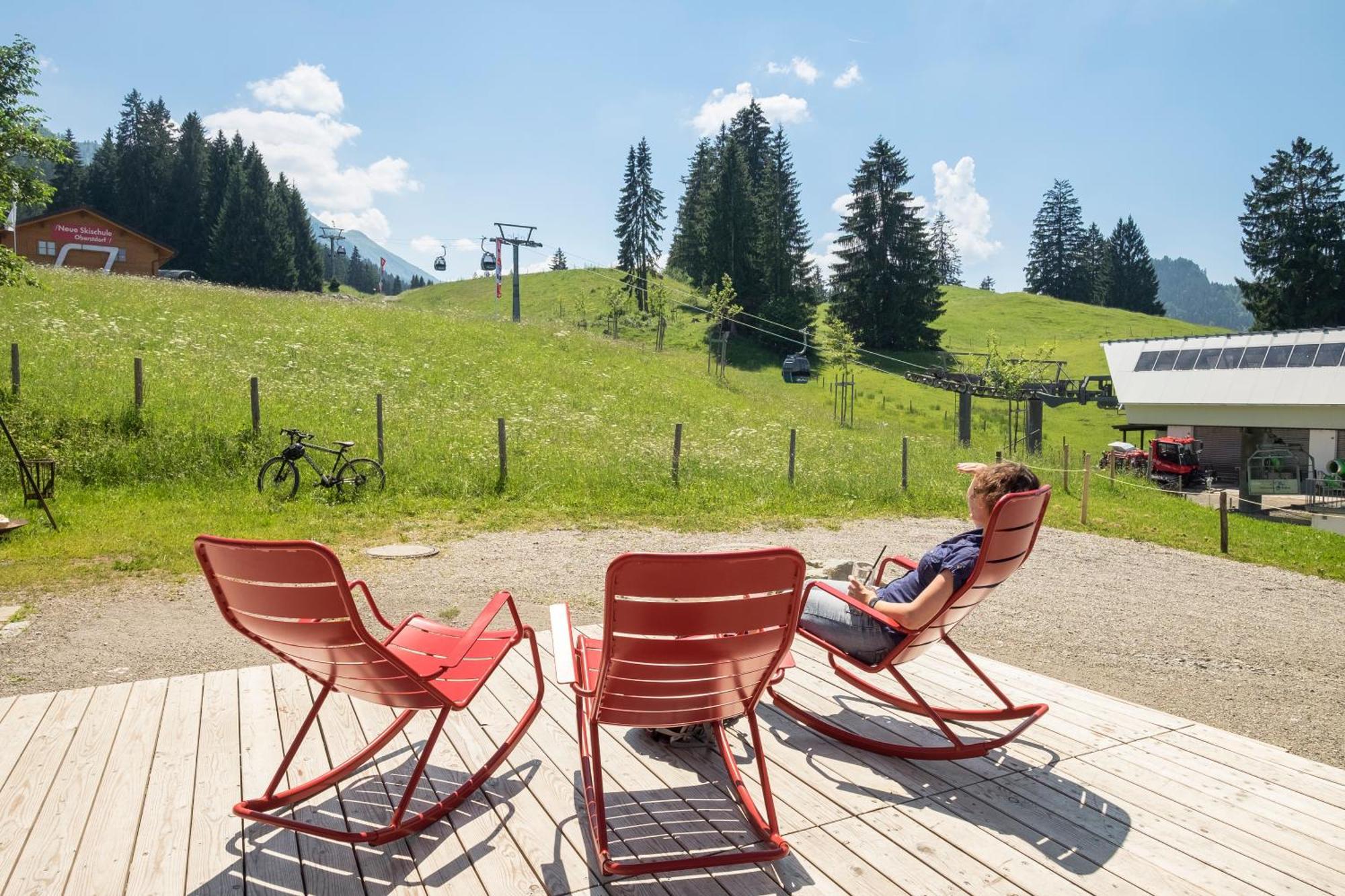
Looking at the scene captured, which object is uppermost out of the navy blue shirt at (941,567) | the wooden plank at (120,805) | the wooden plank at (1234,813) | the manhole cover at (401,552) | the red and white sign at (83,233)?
the red and white sign at (83,233)

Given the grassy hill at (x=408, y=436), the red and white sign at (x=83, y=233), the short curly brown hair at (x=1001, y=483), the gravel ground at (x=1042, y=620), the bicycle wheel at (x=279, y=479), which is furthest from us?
the red and white sign at (x=83, y=233)

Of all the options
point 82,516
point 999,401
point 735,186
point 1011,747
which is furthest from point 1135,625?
point 735,186

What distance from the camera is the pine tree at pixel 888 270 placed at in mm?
53812

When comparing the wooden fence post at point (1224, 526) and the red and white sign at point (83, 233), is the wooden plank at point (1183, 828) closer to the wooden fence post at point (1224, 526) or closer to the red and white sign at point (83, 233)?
the wooden fence post at point (1224, 526)

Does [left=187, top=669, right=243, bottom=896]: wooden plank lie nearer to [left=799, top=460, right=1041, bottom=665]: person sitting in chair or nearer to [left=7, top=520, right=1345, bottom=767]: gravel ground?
[left=7, top=520, right=1345, bottom=767]: gravel ground

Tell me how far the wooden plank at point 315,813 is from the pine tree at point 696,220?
50.8 meters

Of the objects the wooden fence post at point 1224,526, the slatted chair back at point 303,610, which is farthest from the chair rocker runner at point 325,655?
the wooden fence post at point 1224,526

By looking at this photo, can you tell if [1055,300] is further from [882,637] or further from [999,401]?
[882,637]

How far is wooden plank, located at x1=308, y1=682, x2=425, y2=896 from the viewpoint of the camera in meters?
2.35

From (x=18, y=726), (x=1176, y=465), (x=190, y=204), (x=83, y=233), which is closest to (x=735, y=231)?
(x=1176, y=465)

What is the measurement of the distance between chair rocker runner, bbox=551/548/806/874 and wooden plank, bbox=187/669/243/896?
1094 millimetres

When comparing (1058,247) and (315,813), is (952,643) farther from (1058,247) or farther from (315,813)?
(1058,247)

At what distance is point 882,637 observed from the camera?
3256 millimetres

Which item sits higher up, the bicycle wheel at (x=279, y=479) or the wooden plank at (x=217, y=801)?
the bicycle wheel at (x=279, y=479)
